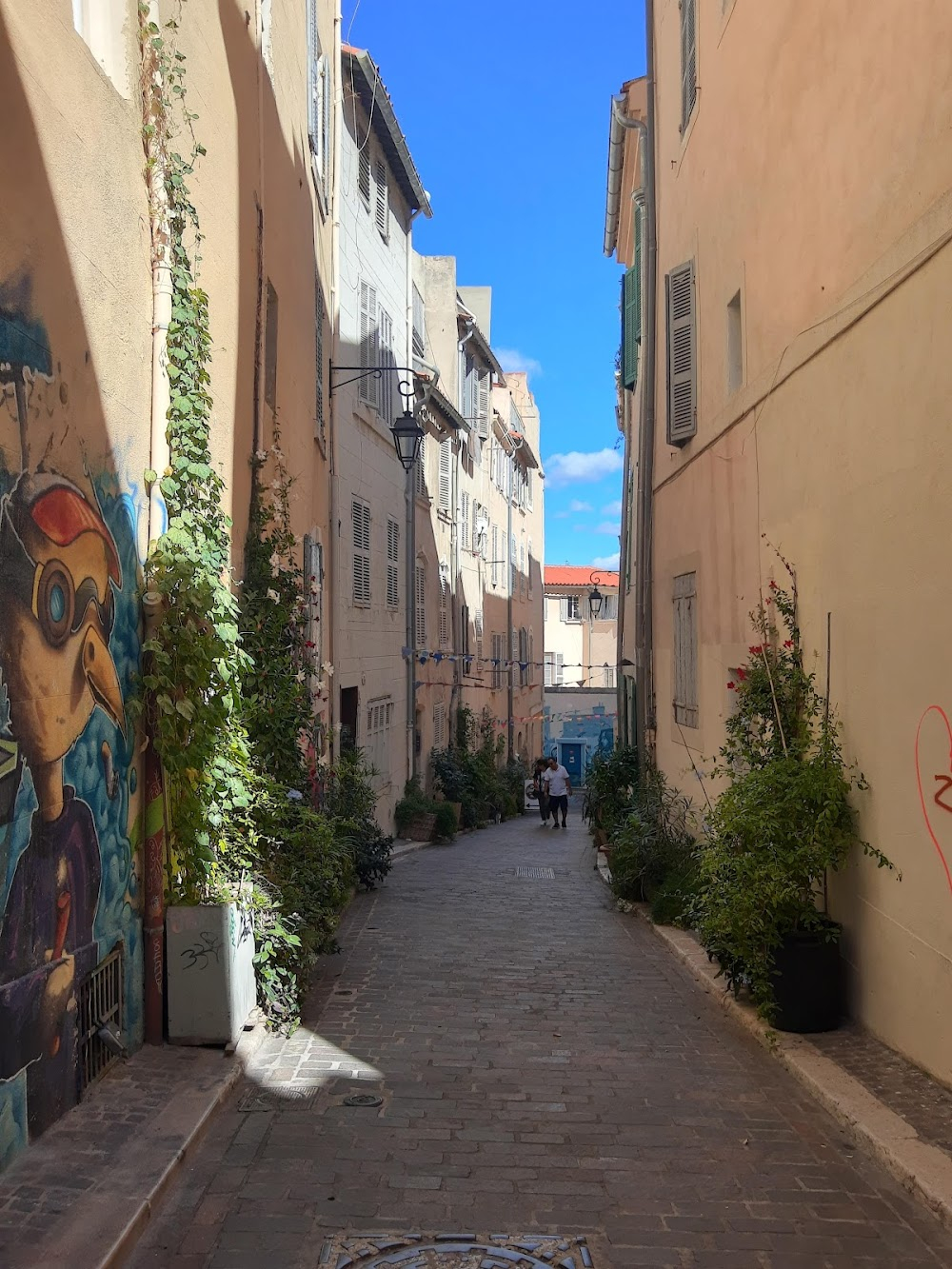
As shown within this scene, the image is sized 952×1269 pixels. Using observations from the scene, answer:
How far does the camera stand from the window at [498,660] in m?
30.8

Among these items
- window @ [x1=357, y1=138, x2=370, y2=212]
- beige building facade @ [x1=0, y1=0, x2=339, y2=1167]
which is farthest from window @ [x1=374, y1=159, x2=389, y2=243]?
beige building facade @ [x1=0, y1=0, x2=339, y2=1167]

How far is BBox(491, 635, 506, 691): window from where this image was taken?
3083 cm

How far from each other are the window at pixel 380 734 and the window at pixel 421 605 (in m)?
2.93

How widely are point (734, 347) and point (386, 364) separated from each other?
344 inches

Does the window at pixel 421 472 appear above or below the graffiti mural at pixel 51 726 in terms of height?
above

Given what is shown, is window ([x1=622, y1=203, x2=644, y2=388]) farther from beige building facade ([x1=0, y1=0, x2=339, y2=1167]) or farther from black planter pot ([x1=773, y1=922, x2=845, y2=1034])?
black planter pot ([x1=773, y1=922, x2=845, y2=1034])

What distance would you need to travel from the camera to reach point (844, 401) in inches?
270

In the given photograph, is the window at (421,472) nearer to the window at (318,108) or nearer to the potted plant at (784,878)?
the window at (318,108)

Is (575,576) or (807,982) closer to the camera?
(807,982)

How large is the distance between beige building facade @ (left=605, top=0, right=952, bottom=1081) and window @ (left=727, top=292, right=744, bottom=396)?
0.02 m

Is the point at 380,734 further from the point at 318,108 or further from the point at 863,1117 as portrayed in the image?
the point at 863,1117

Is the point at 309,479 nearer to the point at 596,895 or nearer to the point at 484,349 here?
the point at 596,895

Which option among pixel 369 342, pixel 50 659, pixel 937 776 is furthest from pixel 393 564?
pixel 50 659

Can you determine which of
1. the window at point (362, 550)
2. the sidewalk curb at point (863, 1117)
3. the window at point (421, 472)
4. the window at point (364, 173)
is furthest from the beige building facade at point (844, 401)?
the window at point (421, 472)
